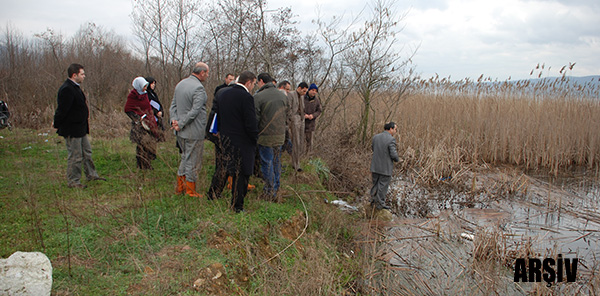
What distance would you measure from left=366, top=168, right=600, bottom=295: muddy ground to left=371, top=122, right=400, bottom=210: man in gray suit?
1.72ft

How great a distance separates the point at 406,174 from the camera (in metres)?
9.62

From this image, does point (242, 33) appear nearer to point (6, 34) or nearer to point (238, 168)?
point (238, 168)

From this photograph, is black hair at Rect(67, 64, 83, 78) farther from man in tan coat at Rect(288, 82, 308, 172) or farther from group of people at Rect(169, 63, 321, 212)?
man in tan coat at Rect(288, 82, 308, 172)

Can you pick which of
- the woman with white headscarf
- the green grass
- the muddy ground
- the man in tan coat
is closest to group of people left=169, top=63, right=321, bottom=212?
the green grass

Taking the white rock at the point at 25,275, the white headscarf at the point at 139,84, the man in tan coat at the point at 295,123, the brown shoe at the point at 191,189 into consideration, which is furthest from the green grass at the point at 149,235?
the white headscarf at the point at 139,84

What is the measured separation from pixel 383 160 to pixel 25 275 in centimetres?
513

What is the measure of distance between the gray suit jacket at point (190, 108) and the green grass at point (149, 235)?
52 centimetres

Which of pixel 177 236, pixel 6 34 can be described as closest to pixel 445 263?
pixel 177 236

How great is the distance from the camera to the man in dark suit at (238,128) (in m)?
4.47

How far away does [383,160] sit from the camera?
6.45 m

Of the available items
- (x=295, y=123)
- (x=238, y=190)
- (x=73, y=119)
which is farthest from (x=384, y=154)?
(x=73, y=119)

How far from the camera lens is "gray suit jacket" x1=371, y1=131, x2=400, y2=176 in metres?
6.34

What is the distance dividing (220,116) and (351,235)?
263cm

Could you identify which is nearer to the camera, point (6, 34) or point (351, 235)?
point (351, 235)
